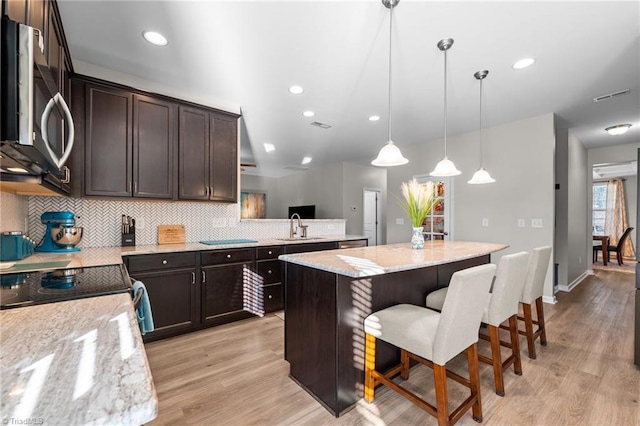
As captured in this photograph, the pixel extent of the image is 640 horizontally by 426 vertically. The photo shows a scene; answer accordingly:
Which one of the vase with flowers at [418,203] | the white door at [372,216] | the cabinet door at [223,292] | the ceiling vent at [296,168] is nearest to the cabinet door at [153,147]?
the cabinet door at [223,292]

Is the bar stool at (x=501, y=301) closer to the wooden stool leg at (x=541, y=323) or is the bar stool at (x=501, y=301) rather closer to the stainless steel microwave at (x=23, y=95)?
the wooden stool leg at (x=541, y=323)

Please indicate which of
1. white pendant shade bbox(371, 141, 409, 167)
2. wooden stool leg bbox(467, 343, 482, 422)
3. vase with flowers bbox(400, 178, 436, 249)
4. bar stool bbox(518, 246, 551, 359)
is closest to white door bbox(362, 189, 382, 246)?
vase with flowers bbox(400, 178, 436, 249)

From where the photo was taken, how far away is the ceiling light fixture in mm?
4316

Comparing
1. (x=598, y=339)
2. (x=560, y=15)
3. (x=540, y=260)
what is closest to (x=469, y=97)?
(x=560, y=15)

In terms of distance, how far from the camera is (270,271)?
3371 millimetres

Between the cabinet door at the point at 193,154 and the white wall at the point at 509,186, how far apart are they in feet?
12.5

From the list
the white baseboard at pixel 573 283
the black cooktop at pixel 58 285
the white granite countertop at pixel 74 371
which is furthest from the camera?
the white baseboard at pixel 573 283

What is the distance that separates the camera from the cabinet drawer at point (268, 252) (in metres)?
3.27

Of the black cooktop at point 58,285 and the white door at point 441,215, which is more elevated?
the white door at point 441,215

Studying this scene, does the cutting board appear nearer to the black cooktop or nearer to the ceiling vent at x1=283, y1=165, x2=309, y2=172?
the black cooktop

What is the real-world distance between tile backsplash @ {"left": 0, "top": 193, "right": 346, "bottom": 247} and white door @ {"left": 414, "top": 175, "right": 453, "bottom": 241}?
2.66 metres

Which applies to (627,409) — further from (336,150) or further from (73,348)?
(336,150)

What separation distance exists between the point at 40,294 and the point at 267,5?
2.00 m

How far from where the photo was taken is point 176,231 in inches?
126
